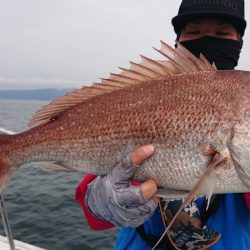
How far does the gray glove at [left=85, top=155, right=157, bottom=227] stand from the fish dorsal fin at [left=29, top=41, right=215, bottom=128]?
57cm

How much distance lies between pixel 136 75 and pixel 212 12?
93 cm

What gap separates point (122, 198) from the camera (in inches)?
91.2

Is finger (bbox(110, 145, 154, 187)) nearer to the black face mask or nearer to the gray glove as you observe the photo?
the gray glove

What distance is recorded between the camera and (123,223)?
7.97 feet

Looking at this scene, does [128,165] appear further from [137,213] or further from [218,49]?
[218,49]

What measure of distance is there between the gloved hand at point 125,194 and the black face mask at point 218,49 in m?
1.18

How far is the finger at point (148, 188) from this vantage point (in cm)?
222

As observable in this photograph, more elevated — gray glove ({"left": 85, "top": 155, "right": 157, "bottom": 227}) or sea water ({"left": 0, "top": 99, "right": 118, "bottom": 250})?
gray glove ({"left": 85, "top": 155, "right": 157, "bottom": 227})

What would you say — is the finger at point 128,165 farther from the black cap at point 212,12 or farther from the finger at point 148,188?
the black cap at point 212,12

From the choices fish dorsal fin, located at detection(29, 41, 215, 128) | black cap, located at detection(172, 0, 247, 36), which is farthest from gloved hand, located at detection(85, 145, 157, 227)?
black cap, located at detection(172, 0, 247, 36)

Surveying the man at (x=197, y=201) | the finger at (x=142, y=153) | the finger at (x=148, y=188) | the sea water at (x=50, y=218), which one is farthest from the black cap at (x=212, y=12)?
the sea water at (x=50, y=218)

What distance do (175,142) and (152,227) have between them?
984 mm

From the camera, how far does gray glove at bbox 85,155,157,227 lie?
2.28 m

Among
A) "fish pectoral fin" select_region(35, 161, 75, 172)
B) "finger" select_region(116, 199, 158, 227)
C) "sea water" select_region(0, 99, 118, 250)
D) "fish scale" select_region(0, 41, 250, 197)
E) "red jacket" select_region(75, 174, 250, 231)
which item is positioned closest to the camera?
"fish scale" select_region(0, 41, 250, 197)
